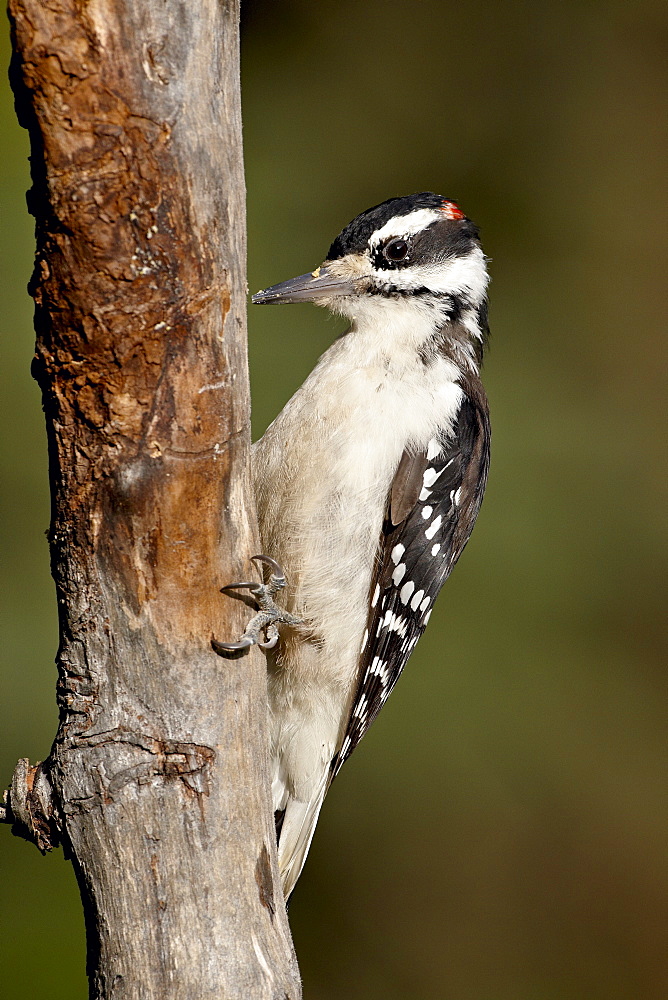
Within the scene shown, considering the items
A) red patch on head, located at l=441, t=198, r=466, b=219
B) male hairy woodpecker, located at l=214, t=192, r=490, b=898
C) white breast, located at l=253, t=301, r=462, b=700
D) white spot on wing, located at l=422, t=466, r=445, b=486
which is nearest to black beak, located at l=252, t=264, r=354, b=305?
male hairy woodpecker, located at l=214, t=192, r=490, b=898

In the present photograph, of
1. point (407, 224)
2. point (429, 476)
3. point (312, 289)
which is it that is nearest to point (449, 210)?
point (407, 224)

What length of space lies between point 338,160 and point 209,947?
4.40 metres

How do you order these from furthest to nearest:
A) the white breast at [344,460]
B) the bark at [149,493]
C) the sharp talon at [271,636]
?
the white breast at [344,460], the sharp talon at [271,636], the bark at [149,493]

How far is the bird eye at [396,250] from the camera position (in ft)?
8.46

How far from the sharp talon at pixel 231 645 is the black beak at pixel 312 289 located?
1.05 m

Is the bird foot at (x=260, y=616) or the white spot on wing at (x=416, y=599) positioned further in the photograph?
the white spot on wing at (x=416, y=599)

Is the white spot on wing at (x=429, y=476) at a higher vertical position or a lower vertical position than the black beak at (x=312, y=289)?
lower

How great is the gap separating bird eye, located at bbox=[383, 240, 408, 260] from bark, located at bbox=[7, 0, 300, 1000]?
36.8 inches

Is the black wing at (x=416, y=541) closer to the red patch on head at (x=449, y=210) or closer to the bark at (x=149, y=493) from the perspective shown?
the red patch on head at (x=449, y=210)

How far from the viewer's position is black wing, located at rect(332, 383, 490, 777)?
97.3 inches

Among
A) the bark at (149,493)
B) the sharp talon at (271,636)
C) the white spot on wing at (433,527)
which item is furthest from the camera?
the white spot on wing at (433,527)

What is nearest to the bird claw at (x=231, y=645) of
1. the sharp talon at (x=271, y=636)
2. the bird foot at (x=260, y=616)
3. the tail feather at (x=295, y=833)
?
the bird foot at (x=260, y=616)

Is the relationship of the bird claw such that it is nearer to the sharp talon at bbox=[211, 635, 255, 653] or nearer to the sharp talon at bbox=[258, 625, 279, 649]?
the sharp talon at bbox=[211, 635, 255, 653]

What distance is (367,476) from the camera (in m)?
2.40
